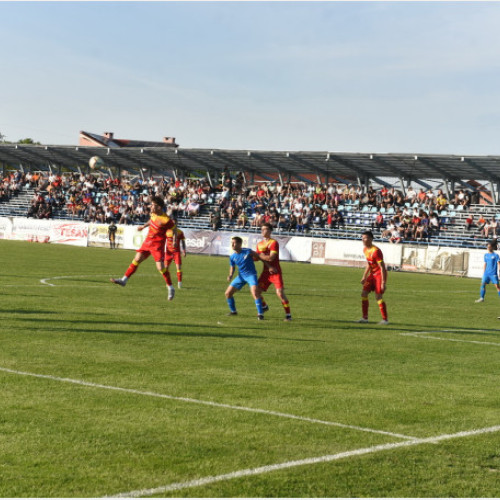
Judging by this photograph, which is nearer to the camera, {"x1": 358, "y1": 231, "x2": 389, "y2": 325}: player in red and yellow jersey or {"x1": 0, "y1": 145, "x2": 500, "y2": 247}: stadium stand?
{"x1": 358, "y1": 231, "x2": 389, "y2": 325}: player in red and yellow jersey

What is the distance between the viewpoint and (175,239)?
2244 centimetres

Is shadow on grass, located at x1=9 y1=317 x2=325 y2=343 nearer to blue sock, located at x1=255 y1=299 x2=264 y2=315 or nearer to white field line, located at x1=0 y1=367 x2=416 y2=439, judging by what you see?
blue sock, located at x1=255 y1=299 x2=264 y2=315

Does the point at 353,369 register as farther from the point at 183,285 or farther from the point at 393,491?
the point at 183,285

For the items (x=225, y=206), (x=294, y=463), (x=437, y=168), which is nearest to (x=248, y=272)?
(x=294, y=463)

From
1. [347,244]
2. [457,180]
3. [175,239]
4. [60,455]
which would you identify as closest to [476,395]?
[60,455]

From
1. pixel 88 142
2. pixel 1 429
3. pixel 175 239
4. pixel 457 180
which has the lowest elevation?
pixel 1 429

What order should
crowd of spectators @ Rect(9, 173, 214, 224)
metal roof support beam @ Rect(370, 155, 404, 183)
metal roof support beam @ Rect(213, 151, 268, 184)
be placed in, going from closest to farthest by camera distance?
metal roof support beam @ Rect(370, 155, 404, 183) → metal roof support beam @ Rect(213, 151, 268, 184) → crowd of spectators @ Rect(9, 173, 214, 224)

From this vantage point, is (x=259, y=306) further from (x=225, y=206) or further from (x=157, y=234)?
(x=225, y=206)

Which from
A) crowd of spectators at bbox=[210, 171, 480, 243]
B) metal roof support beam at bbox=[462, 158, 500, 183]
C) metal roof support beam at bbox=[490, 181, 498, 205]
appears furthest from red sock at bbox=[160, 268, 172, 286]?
metal roof support beam at bbox=[490, 181, 498, 205]

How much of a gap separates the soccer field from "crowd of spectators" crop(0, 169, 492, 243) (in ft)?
98.2

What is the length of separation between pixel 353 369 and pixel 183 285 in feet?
44.8

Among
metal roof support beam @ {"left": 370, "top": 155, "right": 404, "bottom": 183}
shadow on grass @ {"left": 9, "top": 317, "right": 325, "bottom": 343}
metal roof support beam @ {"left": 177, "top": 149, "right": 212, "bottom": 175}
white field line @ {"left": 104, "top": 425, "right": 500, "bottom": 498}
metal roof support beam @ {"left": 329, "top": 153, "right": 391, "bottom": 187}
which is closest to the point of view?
white field line @ {"left": 104, "top": 425, "right": 500, "bottom": 498}

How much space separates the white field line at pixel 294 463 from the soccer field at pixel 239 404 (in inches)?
0.8

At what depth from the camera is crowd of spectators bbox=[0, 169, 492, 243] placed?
150 feet
